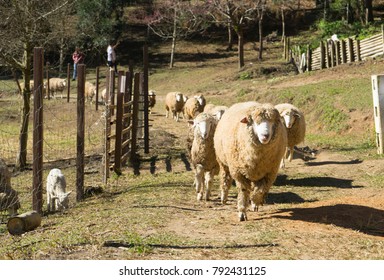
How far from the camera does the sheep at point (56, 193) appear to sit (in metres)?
10.8

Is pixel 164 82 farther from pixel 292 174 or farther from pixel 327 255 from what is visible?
pixel 327 255

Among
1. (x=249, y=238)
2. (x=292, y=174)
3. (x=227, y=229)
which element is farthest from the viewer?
(x=292, y=174)

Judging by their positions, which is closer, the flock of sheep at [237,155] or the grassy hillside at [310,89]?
the flock of sheep at [237,155]

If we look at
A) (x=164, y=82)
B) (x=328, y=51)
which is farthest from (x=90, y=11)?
(x=328, y=51)

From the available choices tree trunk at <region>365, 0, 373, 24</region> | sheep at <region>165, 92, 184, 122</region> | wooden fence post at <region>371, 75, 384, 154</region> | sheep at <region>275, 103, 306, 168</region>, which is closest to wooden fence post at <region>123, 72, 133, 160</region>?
sheep at <region>275, 103, 306, 168</region>

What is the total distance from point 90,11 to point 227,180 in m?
32.0

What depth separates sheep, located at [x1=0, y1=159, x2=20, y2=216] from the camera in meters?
9.85

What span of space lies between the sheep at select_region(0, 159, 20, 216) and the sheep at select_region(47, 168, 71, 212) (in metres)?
0.77

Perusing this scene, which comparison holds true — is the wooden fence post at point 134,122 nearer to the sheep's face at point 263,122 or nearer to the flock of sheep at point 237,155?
the flock of sheep at point 237,155

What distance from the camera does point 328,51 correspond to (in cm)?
2723

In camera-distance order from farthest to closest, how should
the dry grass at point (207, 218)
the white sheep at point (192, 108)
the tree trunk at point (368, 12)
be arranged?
the tree trunk at point (368, 12), the white sheep at point (192, 108), the dry grass at point (207, 218)

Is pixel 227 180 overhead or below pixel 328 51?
below

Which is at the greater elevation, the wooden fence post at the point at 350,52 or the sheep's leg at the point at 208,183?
the wooden fence post at the point at 350,52

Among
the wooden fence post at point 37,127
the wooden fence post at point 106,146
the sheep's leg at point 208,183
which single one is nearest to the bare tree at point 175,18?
the wooden fence post at point 106,146
